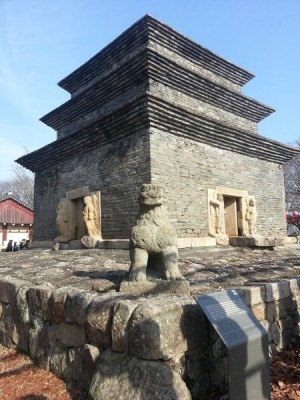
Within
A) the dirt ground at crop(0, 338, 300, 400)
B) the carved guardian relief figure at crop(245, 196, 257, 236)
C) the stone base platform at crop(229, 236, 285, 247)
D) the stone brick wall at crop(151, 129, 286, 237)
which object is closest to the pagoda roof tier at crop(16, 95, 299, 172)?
the stone brick wall at crop(151, 129, 286, 237)

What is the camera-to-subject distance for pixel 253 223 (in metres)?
10.3

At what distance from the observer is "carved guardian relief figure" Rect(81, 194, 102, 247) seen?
29.3ft

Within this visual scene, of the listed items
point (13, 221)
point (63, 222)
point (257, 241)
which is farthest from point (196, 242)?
point (13, 221)

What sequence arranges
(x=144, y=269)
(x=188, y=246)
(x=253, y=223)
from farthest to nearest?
(x=253, y=223), (x=188, y=246), (x=144, y=269)

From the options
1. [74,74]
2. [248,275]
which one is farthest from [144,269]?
[74,74]

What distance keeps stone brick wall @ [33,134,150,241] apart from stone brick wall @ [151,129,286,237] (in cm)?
55

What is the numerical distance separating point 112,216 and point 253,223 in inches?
190

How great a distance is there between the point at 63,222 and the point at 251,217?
21.0 ft

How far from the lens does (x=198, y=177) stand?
8.98m

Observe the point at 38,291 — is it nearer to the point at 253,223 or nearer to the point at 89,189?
the point at 89,189

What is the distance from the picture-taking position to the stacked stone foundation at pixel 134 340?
2.43m

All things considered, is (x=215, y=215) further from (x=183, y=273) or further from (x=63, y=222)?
(x=63, y=222)

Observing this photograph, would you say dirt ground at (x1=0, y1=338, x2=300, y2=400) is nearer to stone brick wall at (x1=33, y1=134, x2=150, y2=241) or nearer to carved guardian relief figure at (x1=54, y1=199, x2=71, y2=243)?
stone brick wall at (x1=33, y1=134, x2=150, y2=241)

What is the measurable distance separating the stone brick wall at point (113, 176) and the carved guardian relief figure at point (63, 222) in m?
0.57
